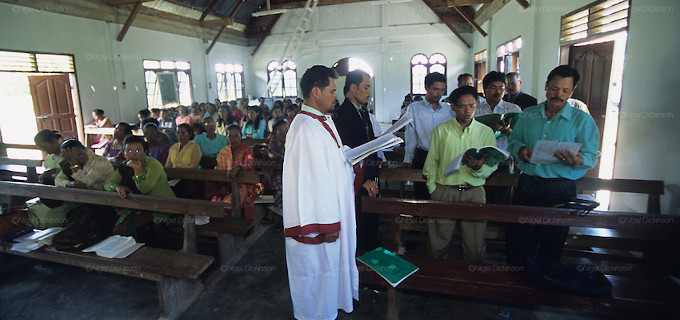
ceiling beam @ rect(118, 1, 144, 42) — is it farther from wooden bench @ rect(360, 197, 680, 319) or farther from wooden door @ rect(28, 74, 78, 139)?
wooden bench @ rect(360, 197, 680, 319)

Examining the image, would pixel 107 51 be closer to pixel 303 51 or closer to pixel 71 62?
pixel 71 62

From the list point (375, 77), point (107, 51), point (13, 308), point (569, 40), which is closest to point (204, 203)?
point (13, 308)

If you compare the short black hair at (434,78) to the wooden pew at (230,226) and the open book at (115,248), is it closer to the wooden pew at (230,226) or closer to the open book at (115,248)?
the wooden pew at (230,226)

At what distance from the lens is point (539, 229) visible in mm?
2461

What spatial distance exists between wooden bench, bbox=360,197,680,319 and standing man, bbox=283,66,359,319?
0.91 feet

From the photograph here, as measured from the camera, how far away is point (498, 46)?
8.95m

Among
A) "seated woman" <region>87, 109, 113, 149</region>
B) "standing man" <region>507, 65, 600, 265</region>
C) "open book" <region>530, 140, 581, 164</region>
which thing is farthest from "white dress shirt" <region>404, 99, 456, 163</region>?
"seated woman" <region>87, 109, 113, 149</region>

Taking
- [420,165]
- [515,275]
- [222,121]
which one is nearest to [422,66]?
[222,121]

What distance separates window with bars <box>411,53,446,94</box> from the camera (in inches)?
539

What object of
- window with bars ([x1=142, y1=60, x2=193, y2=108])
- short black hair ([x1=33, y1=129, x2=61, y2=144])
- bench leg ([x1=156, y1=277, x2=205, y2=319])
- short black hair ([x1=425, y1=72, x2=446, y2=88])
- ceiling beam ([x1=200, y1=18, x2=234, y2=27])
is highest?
ceiling beam ([x1=200, y1=18, x2=234, y2=27])

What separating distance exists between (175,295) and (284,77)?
1397 centimetres

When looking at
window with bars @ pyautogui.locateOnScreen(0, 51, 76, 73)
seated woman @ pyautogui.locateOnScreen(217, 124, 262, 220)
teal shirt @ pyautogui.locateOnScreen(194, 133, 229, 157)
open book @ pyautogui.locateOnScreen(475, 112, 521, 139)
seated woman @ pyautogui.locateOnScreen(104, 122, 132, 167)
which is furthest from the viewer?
window with bars @ pyautogui.locateOnScreen(0, 51, 76, 73)

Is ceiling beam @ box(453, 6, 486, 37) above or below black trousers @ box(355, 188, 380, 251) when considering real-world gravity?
above

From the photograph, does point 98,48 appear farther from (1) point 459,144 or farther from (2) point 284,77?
(1) point 459,144
